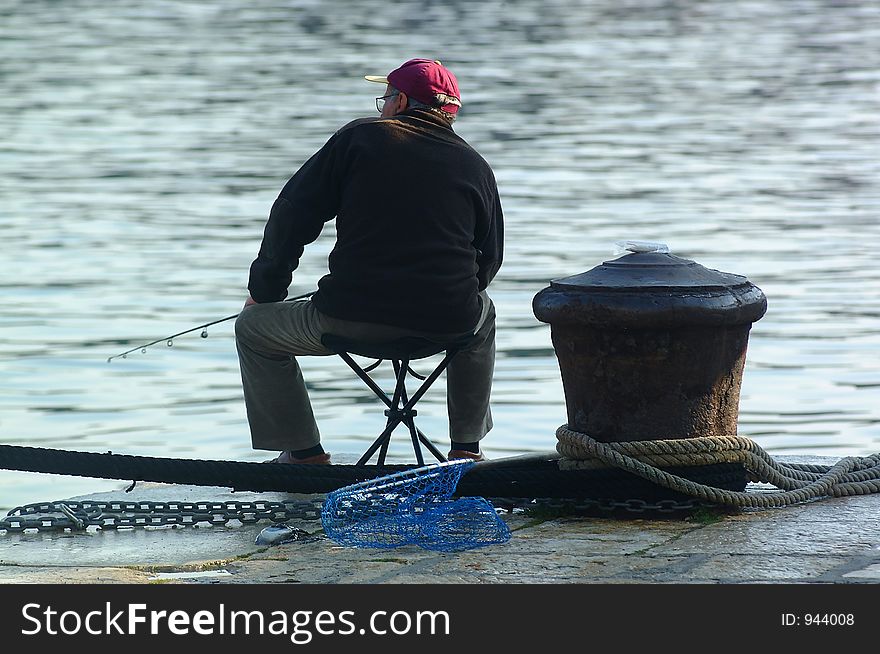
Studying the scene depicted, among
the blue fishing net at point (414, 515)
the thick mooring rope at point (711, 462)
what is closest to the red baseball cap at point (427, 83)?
the thick mooring rope at point (711, 462)

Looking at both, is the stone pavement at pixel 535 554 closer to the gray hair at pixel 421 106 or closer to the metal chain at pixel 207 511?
the metal chain at pixel 207 511

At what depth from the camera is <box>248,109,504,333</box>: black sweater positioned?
6414 mm

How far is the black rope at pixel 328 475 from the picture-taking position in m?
6.14

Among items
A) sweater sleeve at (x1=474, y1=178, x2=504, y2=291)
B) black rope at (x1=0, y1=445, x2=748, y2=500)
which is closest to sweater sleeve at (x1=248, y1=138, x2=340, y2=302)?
sweater sleeve at (x1=474, y1=178, x2=504, y2=291)

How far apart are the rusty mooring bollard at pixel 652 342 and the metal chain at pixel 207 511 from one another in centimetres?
26

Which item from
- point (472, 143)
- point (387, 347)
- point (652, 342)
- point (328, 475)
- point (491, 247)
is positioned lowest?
point (472, 143)

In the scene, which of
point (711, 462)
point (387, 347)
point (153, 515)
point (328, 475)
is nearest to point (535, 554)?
point (711, 462)

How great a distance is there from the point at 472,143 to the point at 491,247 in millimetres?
16544

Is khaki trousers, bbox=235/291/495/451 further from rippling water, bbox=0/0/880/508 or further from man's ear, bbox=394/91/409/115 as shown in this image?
rippling water, bbox=0/0/880/508

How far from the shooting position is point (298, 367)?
685 cm

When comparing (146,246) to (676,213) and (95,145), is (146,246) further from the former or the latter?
(95,145)

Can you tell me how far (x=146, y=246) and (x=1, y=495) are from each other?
26.0 feet

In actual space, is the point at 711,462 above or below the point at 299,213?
below

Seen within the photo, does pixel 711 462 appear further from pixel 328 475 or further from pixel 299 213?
pixel 299 213
